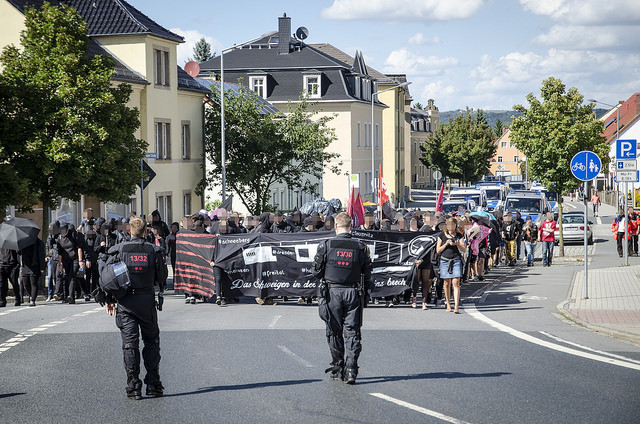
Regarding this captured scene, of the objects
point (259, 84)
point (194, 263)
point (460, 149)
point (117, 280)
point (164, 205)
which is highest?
point (259, 84)

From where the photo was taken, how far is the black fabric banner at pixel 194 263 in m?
17.9

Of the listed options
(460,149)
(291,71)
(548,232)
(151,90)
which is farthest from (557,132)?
(460,149)

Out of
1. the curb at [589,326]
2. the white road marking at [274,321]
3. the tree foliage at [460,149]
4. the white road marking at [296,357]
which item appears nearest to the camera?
the white road marking at [296,357]

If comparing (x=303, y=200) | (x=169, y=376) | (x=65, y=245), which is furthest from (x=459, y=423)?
(x=303, y=200)

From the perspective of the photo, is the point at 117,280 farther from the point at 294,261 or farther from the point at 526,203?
the point at 526,203

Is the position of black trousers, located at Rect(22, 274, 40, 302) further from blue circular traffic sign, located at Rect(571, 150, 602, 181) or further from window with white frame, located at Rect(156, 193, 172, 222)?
window with white frame, located at Rect(156, 193, 172, 222)

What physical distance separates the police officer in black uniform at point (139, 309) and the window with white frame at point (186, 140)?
28873mm

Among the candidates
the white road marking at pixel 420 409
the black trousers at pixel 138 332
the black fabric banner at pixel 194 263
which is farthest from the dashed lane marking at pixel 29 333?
the white road marking at pixel 420 409

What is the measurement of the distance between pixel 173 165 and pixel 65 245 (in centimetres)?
→ 1848

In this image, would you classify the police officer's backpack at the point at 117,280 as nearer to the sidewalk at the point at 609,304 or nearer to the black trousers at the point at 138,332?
the black trousers at the point at 138,332

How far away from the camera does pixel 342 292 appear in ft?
31.7

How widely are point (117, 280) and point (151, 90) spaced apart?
25930 mm

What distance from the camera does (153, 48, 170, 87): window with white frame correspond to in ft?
113

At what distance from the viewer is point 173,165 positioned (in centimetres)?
3631
